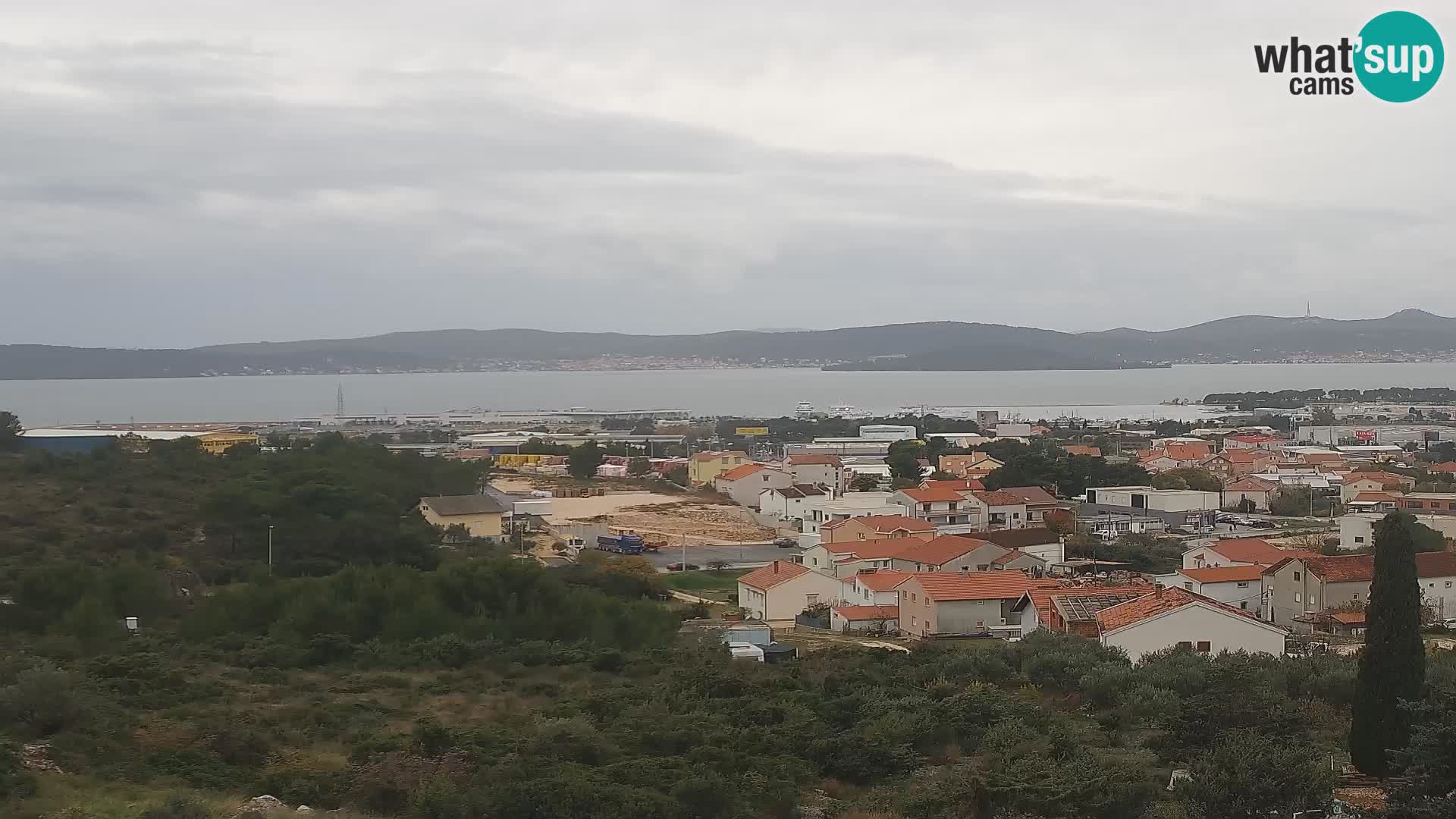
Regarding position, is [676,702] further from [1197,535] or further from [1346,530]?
[1197,535]

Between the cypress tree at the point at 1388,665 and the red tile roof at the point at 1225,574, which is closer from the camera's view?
the cypress tree at the point at 1388,665

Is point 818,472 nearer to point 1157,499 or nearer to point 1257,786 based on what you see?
point 1157,499

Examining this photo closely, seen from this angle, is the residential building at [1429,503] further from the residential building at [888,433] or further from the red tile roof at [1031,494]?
the residential building at [888,433]

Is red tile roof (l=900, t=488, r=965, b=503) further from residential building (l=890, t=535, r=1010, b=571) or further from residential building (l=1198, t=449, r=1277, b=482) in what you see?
residential building (l=1198, t=449, r=1277, b=482)

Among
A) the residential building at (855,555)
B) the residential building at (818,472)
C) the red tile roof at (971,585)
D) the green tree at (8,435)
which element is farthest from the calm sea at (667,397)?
the red tile roof at (971,585)

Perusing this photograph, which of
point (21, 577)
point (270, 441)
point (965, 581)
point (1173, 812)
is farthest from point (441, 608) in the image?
point (270, 441)

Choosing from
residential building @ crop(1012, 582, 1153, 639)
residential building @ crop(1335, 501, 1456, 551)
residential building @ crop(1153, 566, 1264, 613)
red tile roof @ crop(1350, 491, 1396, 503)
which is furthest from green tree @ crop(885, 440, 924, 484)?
residential building @ crop(1012, 582, 1153, 639)
